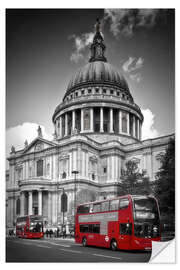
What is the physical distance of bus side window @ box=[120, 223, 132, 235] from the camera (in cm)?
2181

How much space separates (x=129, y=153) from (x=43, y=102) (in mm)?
36012

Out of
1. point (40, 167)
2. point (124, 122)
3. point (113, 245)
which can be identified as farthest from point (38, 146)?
point (113, 245)

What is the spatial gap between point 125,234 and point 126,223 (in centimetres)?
72

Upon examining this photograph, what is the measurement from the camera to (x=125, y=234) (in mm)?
22250

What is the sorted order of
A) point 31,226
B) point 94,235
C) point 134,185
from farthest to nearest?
point 134,185 < point 31,226 < point 94,235

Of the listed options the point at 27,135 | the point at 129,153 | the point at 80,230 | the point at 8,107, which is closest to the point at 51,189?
the point at 129,153

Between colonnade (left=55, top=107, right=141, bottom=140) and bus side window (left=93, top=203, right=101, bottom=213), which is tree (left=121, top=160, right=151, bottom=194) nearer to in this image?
bus side window (left=93, top=203, right=101, bottom=213)

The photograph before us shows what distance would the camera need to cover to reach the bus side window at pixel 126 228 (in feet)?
71.5

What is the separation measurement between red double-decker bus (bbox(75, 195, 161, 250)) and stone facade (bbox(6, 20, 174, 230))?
24104mm

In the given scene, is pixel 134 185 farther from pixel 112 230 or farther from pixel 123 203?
pixel 123 203

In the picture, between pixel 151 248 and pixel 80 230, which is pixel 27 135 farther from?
pixel 151 248

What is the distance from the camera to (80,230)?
97.0ft

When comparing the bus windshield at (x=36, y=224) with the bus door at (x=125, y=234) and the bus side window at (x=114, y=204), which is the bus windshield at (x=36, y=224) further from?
the bus door at (x=125, y=234)

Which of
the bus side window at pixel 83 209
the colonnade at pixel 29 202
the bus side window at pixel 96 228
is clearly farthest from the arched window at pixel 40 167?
the bus side window at pixel 96 228
